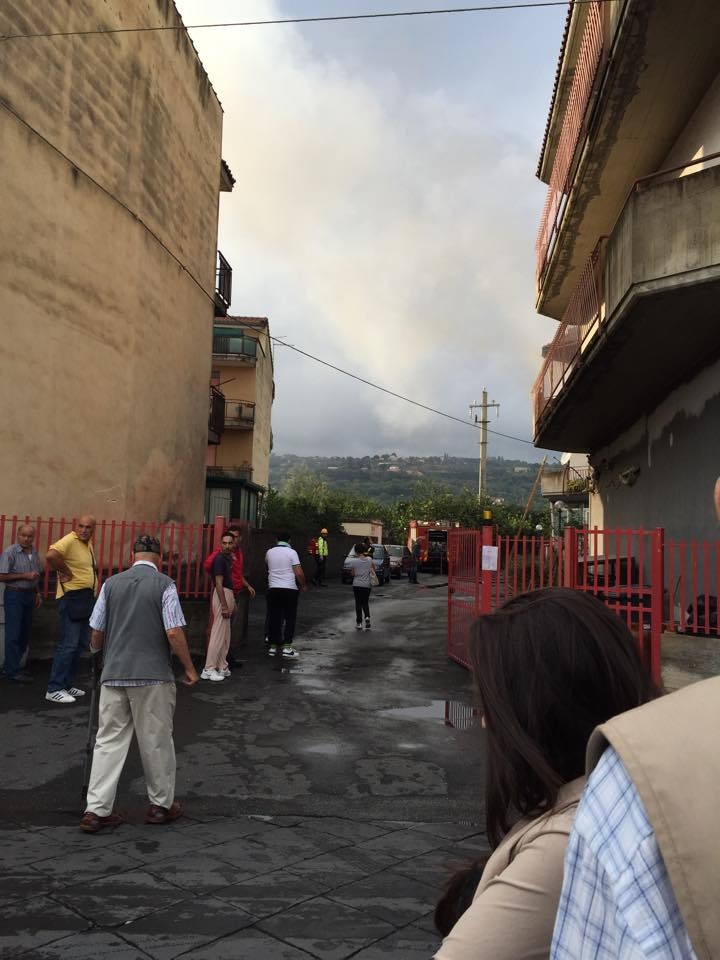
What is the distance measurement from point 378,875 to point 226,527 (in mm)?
7307

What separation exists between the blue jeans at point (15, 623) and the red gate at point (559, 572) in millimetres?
4976

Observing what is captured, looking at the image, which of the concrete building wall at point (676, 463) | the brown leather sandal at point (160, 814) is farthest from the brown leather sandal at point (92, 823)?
the concrete building wall at point (676, 463)

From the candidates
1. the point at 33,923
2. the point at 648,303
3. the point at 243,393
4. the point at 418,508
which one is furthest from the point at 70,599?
the point at 418,508

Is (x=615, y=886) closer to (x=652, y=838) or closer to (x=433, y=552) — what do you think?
(x=652, y=838)

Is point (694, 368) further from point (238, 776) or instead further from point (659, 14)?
point (238, 776)

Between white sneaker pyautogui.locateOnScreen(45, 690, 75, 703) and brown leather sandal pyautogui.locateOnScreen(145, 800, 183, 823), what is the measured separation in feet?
11.6

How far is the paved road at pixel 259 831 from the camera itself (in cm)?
354

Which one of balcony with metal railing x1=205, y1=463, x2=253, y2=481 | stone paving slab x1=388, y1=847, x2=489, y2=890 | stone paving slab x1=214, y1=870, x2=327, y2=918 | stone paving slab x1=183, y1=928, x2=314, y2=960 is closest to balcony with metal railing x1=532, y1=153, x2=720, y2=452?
stone paving slab x1=388, y1=847, x2=489, y2=890

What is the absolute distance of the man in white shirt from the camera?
11.4 m

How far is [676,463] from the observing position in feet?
41.5

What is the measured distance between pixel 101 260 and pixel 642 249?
795 cm

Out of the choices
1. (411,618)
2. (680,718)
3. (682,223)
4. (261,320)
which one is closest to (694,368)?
(682,223)

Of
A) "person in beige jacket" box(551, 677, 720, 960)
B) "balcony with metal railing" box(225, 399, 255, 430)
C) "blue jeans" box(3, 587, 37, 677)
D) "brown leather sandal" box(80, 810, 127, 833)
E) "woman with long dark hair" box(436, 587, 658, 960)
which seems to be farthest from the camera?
"balcony with metal railing" box(225, 399, 255, 430)

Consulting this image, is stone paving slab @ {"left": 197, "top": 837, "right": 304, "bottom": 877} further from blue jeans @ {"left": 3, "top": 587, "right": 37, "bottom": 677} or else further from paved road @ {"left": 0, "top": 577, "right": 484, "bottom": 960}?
blue jeans @ {"left": 3, "top": 587, "right": 37, "bottom": 677}
